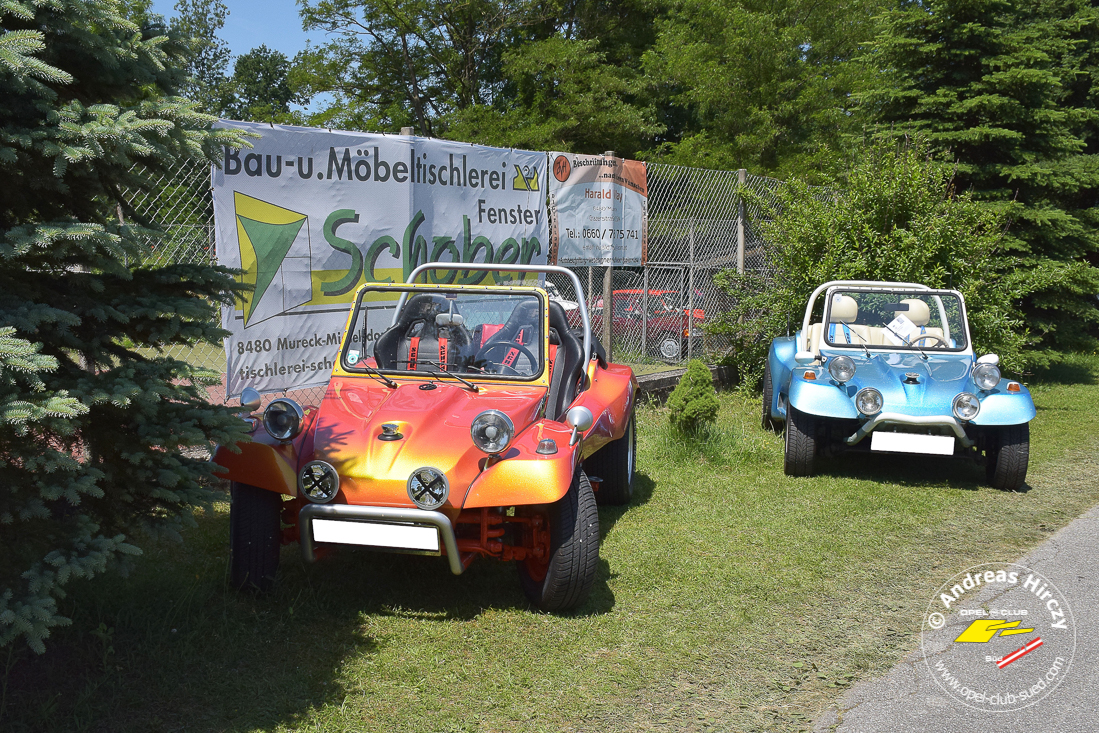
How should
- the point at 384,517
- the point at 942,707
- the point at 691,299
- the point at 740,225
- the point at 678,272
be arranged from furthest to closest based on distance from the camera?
the point at 740,225 < the point at 691,299 < the point at 678,272 < the point at 384,517 < the point at 942,707

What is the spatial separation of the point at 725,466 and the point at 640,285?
3.68 meters

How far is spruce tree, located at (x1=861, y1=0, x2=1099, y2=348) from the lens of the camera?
40.5 feet

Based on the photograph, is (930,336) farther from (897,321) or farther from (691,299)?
(691,299)

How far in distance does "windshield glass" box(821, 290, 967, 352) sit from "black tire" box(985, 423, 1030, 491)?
1040 mm

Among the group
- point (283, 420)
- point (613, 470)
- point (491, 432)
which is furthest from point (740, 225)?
point (283, 420)

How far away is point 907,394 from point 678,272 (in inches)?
174

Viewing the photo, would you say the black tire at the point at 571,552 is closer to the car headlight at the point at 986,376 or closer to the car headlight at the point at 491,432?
the car headlight at the point at 491,432

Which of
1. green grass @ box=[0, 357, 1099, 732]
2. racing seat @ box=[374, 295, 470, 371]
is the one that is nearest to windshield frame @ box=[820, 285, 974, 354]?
green grass @ box=[0, 357, 1099, 732]

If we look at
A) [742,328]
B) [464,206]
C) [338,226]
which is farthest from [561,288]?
[338,226]

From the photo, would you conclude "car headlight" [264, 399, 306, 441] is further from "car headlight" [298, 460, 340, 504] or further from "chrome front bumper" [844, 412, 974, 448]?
"chrome front bumper" [844, 412, 974, 448]

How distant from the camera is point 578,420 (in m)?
4.33

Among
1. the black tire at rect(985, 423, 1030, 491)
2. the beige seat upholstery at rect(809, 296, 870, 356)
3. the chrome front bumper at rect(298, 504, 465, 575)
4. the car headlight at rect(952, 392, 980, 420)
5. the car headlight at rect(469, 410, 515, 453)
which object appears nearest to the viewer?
the chrome front bumper at rect(298, 504, 465, 575)

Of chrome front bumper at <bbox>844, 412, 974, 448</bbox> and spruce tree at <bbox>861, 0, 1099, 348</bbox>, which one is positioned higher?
spruce tree at <bbox>861, 0, 1099, 348</bbox>

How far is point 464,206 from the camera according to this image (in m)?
7.49
